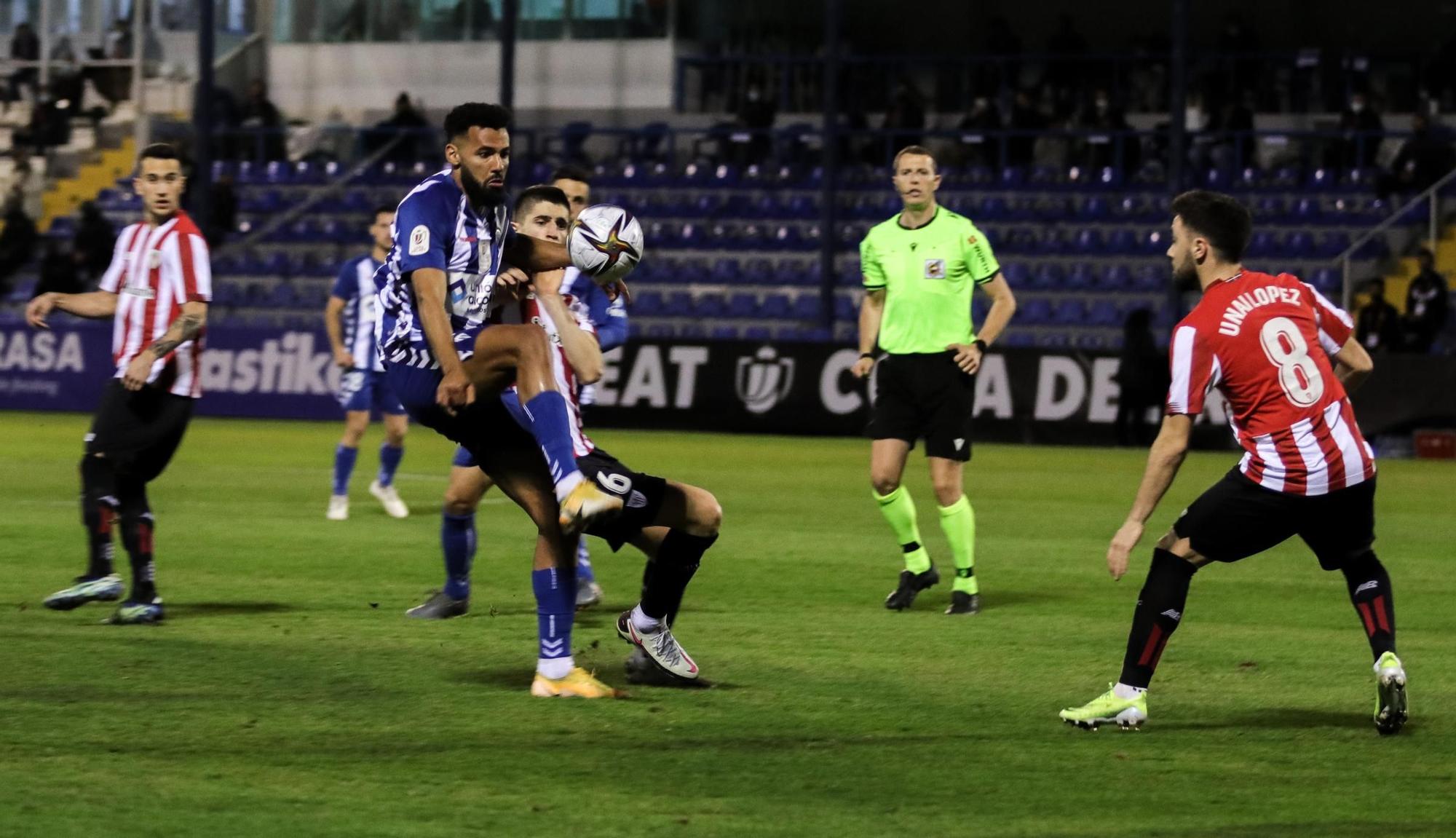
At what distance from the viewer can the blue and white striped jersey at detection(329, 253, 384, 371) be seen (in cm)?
1403

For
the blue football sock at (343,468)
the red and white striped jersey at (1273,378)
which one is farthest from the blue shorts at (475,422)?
the blue football sock at (343,468)

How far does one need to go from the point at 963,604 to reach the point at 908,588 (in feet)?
1.11

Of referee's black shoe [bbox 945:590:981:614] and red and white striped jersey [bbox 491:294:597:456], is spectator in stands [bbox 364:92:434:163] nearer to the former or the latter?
referee's black shoe [bbox 945:590:981:614]

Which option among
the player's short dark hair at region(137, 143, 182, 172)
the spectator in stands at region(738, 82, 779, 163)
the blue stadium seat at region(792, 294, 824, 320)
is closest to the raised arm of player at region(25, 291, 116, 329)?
the player's short dark hair at region(137, 143, 182, 172)

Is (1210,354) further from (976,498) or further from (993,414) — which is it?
(993,414)

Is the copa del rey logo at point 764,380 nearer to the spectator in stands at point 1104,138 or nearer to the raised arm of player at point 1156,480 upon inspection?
the spectator in stands at point 1104,138

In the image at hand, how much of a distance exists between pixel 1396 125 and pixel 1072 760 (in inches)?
1055

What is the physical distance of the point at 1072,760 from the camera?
20.1ft

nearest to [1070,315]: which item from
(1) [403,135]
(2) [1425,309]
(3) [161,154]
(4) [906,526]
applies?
(2) [1425,309]

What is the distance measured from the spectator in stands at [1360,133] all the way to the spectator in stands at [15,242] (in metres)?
19.6

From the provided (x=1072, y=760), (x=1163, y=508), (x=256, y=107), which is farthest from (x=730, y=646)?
(x=256, y=107)

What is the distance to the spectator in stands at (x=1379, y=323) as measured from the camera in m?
22.9

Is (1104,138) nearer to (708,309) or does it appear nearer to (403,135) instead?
(708,309)

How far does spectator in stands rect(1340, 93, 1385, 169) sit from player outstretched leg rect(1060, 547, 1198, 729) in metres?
22.6
